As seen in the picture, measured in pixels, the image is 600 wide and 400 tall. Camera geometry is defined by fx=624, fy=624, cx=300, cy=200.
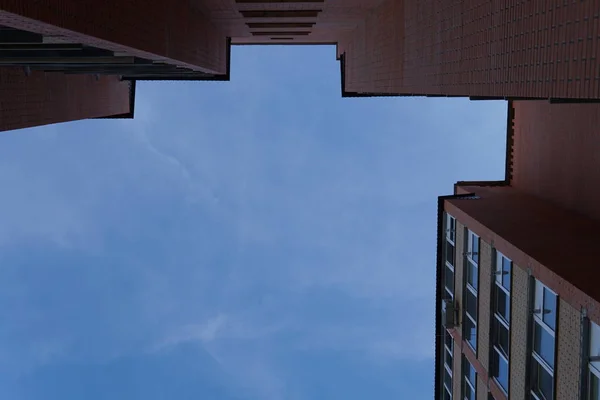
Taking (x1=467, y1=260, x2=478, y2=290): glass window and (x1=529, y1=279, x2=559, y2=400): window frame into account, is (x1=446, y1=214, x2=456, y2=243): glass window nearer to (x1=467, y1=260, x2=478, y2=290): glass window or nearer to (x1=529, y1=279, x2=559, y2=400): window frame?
(x1=467, y1=260, x2=478, y2=290): glass window

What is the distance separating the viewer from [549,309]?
49.2 ft

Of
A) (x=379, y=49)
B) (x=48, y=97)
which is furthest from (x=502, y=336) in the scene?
(x=48, y=97)

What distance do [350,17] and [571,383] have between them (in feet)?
55.1

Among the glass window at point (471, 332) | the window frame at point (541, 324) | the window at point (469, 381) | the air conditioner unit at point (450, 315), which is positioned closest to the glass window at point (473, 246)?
the glass window at point (471, 332)

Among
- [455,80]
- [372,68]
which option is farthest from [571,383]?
[372,68]

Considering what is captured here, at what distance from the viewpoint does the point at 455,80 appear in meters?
12.5

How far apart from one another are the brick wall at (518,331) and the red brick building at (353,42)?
5.75 metres

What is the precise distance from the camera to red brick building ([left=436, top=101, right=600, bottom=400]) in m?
13.9

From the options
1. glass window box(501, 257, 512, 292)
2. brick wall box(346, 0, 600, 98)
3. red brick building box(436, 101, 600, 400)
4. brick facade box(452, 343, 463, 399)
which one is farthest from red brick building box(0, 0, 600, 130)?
brick facade box(452, 343, 463, 399)

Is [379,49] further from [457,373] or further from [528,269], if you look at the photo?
[457,373]

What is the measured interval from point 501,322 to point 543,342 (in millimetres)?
3387

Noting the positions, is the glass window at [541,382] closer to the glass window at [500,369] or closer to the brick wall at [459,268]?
the glass window at [500,369]

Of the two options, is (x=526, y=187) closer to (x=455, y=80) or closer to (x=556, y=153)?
(x=556, y=153)

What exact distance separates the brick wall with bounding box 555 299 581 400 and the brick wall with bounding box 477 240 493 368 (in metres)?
5.38
